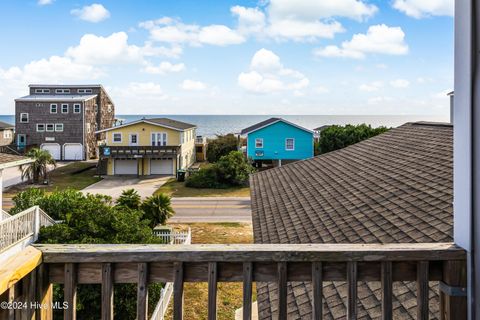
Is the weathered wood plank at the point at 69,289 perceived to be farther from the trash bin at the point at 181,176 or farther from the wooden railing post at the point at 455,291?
the trash bin at the point at 181,176

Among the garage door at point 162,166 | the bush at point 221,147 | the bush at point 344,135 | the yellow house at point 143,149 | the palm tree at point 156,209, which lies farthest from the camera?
the bush at point 221,147

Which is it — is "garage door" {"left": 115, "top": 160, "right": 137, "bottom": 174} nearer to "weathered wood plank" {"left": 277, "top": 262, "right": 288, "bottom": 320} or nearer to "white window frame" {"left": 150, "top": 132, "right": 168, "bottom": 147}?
"white window frame" {"left": 150, "top": 132, "right": 168, "bottom": 147}

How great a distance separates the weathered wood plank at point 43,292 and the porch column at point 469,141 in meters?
2.06

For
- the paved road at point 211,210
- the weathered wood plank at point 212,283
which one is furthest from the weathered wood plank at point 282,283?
the paved road at point 211,210

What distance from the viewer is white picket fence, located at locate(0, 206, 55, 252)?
10.1 metres

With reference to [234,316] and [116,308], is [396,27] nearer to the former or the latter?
[234,316]

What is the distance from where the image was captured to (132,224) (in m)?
9.52

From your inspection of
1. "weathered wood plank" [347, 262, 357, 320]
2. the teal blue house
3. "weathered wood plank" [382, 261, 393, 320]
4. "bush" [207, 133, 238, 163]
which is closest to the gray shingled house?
"weathered wood plank" [382, 261, 393, 320]

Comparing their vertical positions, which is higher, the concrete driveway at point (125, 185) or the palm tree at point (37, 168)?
the palm tree at point (37, 168)

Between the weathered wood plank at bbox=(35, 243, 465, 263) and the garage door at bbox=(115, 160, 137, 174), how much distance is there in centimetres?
3459

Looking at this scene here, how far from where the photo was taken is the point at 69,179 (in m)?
32.7

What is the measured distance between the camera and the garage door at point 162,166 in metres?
35.9

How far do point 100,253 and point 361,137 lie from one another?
3292cm

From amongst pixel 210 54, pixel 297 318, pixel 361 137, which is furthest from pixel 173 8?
pixel 361 137
